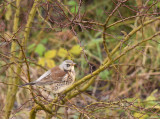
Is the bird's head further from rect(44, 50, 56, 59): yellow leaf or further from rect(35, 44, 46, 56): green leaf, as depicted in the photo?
rect(35, 44, 46, 56): green leaf

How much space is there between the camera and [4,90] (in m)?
5.00

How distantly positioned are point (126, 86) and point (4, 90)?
2324 mm

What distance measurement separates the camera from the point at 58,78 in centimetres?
339

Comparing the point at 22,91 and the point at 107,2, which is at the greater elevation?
the point at 107,2

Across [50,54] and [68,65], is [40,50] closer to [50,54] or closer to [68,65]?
[50,54]

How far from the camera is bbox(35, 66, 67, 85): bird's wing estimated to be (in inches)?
131

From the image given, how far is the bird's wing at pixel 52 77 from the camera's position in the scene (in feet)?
10.9

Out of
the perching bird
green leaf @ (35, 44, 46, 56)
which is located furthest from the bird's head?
green leaf @ (35, 44, 46, 56)

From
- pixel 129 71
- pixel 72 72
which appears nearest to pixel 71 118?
pixel 129 71

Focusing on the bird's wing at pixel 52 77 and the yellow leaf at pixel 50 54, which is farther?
the yellow leaf at pixel 50 54

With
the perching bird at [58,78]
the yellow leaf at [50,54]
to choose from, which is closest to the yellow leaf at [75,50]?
the yellow leaf at [50,54]

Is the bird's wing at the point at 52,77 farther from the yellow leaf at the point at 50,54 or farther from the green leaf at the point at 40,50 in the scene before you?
the green leaf at the point at 40,50

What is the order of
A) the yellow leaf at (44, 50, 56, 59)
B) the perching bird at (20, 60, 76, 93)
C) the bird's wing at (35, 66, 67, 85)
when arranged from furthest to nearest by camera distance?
the yellow leaf at (44, 50, 56, 59) < the bird's wing at (35, 66, 67, 85) < the perching bird at (20, 60, 76, 93)

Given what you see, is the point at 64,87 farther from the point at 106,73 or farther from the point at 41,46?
the point at 41,46
